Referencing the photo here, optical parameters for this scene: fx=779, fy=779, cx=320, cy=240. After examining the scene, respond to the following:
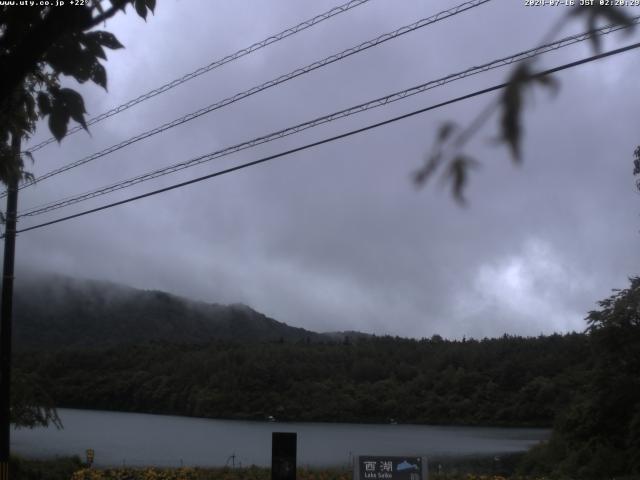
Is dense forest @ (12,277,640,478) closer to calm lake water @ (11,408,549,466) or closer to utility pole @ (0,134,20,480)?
calm lake water @ (11,408,549,466)

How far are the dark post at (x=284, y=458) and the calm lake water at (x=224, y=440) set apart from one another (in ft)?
38.4

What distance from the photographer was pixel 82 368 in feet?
127

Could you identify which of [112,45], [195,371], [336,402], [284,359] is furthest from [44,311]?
[112,45]

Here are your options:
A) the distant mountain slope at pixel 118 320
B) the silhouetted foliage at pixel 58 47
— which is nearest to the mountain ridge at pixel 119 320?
the distant mountain slope at pixel 118 320

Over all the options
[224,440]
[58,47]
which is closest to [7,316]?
[58,47]

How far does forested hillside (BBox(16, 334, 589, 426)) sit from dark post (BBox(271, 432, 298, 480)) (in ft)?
96.7

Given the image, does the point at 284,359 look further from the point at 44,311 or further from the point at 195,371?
the point at 44,311

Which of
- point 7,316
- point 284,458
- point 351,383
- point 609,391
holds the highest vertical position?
point 351,383

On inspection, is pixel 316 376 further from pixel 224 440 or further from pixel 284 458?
pixel 284 458

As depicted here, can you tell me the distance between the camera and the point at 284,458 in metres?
12.1

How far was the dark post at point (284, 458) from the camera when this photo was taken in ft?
39.5

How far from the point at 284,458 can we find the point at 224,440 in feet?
76.1

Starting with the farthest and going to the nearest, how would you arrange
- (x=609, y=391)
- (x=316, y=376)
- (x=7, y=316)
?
(x=316, y=376) → (x=609, y=391) → (x=7, y=316)

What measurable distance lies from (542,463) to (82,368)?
76.4 ft
